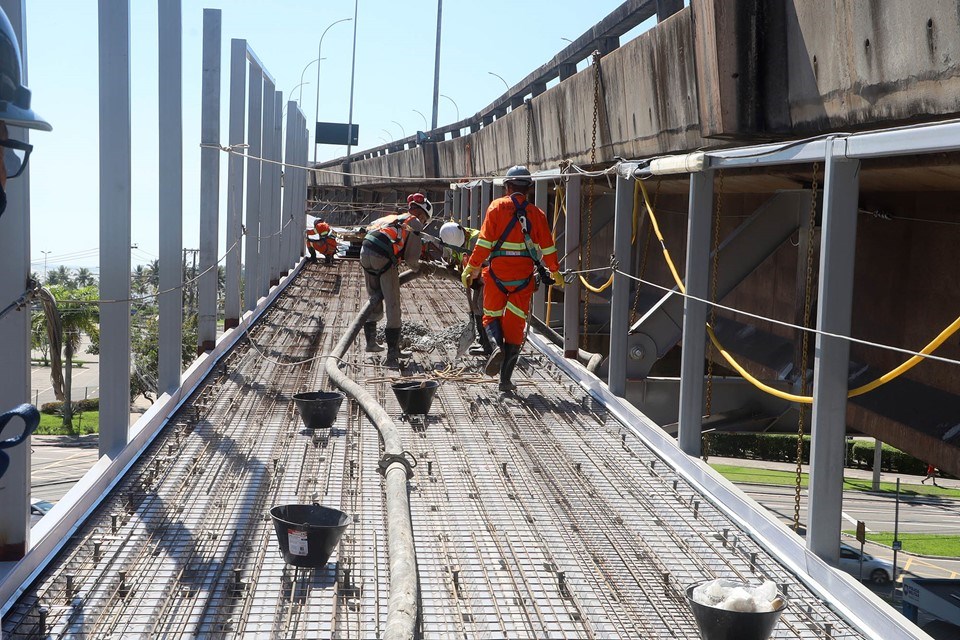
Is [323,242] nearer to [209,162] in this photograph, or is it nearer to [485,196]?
[485,196]

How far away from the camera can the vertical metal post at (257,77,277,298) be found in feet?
54.4

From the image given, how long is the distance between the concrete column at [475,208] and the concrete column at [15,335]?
580 inches

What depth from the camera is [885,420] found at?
821cm

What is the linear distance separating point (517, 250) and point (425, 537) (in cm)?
429

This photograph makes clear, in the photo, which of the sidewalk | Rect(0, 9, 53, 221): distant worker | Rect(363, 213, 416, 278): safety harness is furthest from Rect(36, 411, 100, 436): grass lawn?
Rect(0, 9, 53, 221): distant worker

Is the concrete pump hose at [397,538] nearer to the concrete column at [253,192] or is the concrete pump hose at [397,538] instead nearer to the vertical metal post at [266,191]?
the concrete column at [253,192]

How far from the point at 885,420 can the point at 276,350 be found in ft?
21.8

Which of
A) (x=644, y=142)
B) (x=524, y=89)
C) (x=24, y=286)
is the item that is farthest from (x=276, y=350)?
(x=24, y=286)

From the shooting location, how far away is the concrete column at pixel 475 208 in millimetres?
19623

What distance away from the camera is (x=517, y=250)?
31.3ft

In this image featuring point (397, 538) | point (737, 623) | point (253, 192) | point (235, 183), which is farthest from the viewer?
point (253, 192)

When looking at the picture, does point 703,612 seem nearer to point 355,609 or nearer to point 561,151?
point 355,609

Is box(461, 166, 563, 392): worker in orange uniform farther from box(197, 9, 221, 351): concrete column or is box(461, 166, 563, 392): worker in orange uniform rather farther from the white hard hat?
box(197, 9, 221, 351): concrete column

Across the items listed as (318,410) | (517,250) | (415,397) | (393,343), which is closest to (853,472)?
(393,343)
